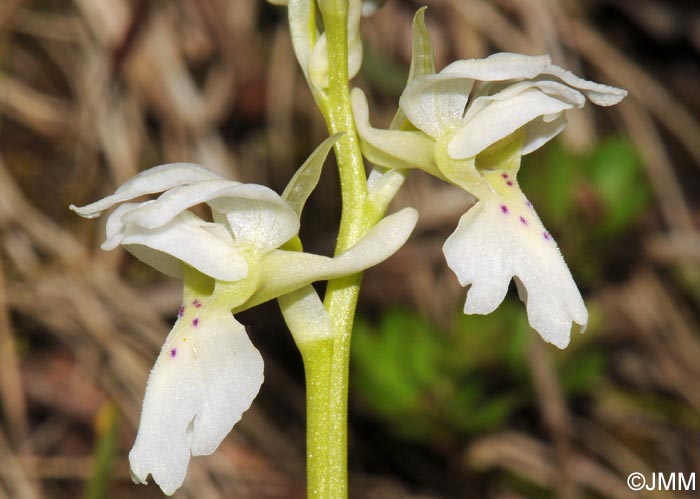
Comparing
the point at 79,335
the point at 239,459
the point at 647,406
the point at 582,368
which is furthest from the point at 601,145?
the point at 79,335

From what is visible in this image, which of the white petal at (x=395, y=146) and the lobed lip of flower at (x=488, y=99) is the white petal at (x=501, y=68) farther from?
the white petal at (x=395, y=146)

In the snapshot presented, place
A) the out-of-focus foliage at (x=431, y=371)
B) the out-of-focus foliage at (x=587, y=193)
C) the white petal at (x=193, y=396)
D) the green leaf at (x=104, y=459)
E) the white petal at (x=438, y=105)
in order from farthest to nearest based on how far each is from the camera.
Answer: the out-of-focus foliage at (x=587, y=193), the out-of-focus foliage at (x=431, y=371), the green leaf at (x=104, y=459), the white petal at (x=438, y=105), the white petal at (x=193, y=396)

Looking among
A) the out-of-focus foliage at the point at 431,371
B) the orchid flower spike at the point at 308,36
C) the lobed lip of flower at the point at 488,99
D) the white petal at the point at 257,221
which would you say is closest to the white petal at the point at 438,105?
the lobed lip of flower at the point at 488,99

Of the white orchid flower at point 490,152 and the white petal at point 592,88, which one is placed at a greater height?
the white petal at point 592,88

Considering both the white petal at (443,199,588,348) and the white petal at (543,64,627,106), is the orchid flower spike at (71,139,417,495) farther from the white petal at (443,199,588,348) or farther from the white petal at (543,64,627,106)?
the white petal at (543,64,627,106)

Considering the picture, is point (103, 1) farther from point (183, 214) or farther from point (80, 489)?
point (183, 214)

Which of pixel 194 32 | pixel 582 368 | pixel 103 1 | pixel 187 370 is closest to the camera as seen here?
pixel 187 370

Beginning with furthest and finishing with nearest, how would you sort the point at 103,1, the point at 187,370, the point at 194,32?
the point at 194,32 < the point at 103,1 < the point at 187,370
